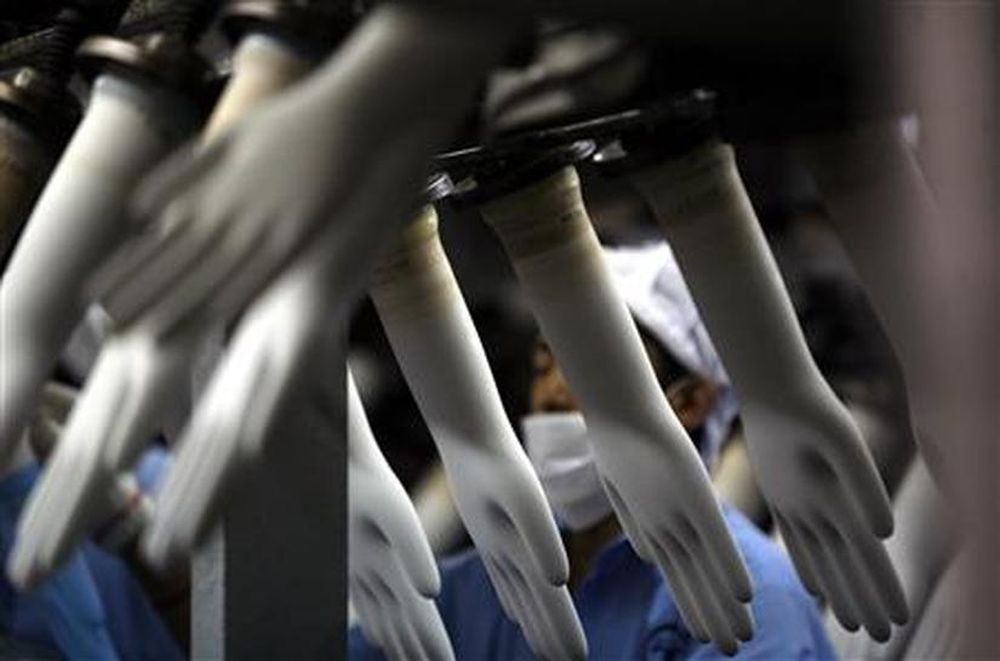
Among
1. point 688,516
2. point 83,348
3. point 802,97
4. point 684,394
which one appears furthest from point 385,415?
point 802,97

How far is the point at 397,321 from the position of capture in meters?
1.25

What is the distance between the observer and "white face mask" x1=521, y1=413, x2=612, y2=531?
240cm

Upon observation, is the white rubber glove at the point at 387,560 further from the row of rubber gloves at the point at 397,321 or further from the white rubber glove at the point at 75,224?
the white rubber glove at the point at 75,224

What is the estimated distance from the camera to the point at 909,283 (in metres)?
0.70

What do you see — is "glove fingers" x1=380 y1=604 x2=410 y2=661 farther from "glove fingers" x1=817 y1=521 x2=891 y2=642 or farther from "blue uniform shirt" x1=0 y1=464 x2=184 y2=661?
"blue uniform shirt" x1=0 y1=464 x2=184 y2=661

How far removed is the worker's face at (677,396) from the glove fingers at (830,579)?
1190 mm

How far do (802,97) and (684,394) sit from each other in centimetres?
163

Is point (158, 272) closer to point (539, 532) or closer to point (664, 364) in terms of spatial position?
point (539, 532)

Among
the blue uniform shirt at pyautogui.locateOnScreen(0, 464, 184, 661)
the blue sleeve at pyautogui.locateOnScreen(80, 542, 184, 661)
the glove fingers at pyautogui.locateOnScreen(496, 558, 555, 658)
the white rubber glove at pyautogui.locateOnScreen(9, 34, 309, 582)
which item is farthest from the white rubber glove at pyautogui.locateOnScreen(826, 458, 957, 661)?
the blue sleeve at pyautogui.locateOnScreen(80, 542, 184, 661)

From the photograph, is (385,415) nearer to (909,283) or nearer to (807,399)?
(807,399)

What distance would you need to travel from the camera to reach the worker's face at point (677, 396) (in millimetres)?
2477

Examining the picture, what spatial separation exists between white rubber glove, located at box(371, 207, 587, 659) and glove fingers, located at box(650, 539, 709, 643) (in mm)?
64

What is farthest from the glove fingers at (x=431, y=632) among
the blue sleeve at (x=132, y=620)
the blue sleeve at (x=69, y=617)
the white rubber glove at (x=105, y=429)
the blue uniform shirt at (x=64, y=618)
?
the blue sleeve at (x=132, y=620)

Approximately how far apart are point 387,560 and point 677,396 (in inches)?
44.9
